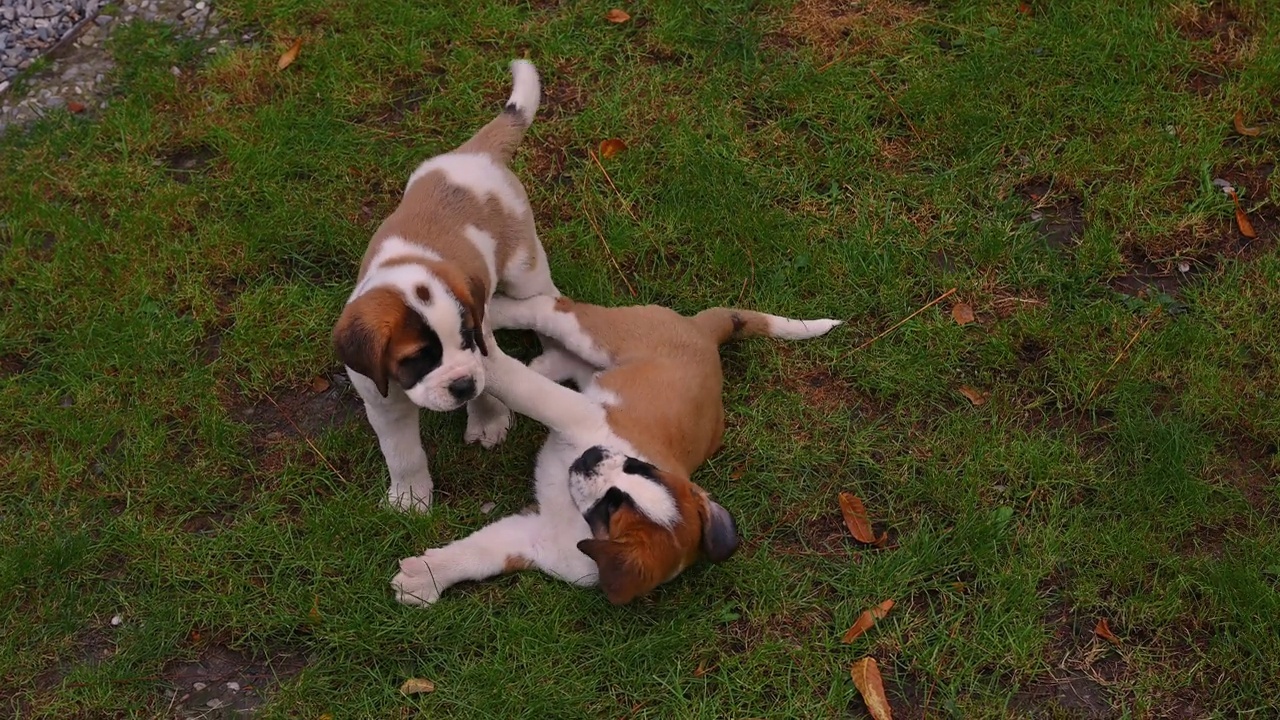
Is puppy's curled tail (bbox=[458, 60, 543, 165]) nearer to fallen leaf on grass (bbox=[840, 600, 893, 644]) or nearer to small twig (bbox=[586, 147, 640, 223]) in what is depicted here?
small twig (bbox=[586, 147, 640, 223])

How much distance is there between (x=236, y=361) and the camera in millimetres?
4598

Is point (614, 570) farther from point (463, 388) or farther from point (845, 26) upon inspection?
point (845, 26)

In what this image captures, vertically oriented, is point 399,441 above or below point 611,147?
below

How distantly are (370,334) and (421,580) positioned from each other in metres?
1.04

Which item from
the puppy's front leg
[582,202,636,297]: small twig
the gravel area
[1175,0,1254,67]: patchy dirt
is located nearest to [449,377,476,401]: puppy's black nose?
the puppy's front leg

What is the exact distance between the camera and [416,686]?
3.79m

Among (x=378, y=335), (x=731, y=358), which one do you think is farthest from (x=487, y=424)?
(x=731, y=358)

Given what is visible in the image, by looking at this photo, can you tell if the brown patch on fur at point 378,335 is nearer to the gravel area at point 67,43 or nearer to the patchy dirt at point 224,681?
the patchy dirt at point 224,681

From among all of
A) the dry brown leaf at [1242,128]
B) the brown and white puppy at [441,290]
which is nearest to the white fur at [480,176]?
the brown and white puppy at [441,290]

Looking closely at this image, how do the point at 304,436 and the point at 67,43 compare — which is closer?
the point at 304,436

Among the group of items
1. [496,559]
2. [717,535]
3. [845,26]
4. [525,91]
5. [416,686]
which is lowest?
[416,686]

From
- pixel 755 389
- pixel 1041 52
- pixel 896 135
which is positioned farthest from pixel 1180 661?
pixel 1041 52

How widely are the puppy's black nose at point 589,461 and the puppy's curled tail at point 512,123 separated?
142cm

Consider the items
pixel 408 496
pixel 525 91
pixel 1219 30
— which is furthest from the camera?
pixel 1219 30
